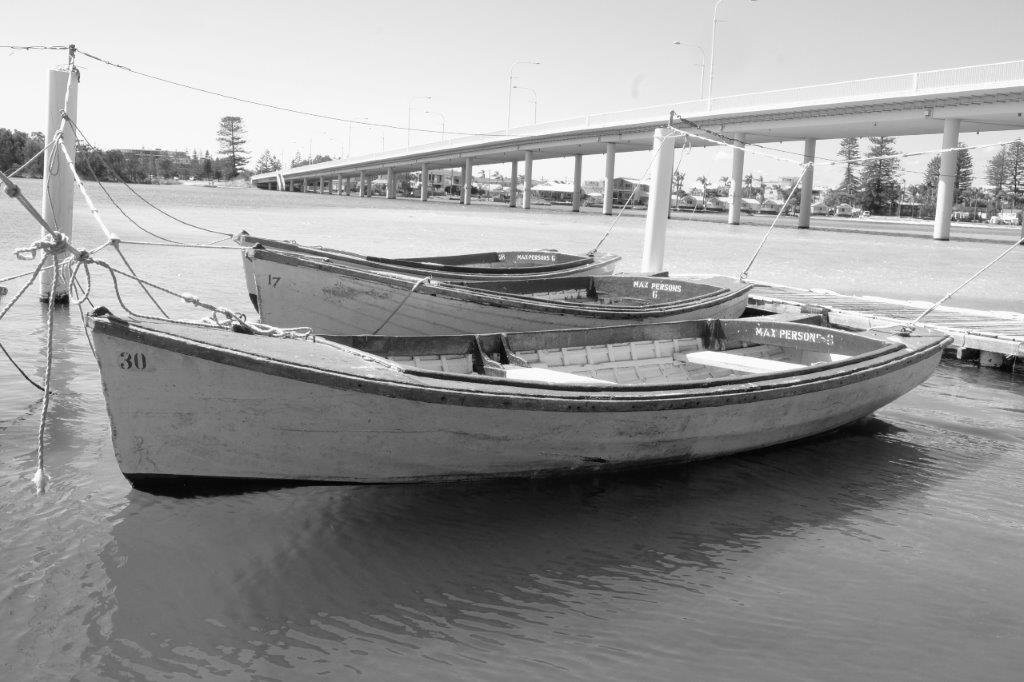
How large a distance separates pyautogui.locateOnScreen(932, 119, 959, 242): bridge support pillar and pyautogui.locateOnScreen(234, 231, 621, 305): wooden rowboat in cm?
3640

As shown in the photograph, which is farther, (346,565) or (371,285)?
A: (371,285)

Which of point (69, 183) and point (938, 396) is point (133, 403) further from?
point (938, 396)

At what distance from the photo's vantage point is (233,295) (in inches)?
737

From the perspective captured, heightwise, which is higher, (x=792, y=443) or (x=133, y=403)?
(x=133, y=403)

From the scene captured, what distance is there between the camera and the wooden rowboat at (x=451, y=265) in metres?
13.1

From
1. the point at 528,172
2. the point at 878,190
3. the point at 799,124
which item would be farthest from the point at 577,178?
the point at 878,190

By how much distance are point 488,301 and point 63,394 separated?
4.93 meters

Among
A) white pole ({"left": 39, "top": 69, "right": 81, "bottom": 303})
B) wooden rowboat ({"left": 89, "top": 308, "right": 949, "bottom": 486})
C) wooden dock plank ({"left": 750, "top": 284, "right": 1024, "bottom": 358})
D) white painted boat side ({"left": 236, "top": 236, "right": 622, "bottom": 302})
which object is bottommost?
wooden rowboat ({"left": 89, "top": 308, "right": 949, "bottom": 486})

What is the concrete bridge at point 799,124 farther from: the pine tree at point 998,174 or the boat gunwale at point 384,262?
the pine tree at point 998,174

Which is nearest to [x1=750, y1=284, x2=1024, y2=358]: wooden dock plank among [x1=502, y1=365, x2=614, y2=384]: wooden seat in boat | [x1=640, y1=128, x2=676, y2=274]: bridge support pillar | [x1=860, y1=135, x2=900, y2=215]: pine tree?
[x1=640, y1=128, x2=676, y2=274]: bridge support pillar

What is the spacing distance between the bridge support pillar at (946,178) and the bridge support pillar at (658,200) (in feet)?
112

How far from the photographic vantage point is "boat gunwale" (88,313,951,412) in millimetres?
5965

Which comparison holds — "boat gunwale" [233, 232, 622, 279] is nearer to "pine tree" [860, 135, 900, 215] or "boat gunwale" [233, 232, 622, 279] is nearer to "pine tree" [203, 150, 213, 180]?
"pine tree" [860, 135, 900, 215]

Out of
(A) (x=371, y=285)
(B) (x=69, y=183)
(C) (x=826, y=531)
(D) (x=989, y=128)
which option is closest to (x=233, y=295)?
(B) (x=69, y=183)
